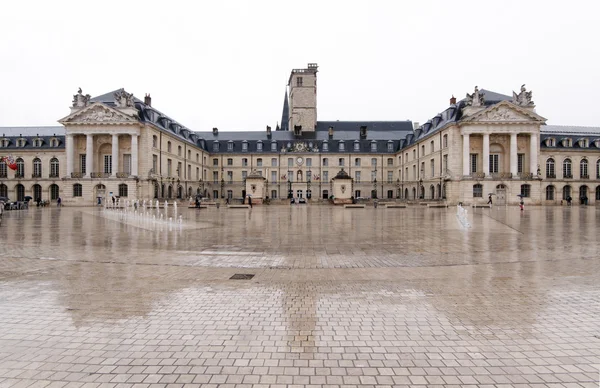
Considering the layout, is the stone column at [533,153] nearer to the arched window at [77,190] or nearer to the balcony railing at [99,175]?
the balcony railing at [99,175]

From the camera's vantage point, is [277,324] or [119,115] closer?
[277,324]

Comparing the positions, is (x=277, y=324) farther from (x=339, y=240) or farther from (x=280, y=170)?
(x=280, y=170)

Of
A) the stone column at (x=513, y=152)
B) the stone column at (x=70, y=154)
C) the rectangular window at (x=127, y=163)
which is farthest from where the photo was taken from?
the rectangular window at (x=127, y=163)

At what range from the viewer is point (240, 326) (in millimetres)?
4762

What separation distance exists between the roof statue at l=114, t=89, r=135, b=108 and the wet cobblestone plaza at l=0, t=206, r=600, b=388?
44216 mm

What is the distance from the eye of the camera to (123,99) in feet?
160

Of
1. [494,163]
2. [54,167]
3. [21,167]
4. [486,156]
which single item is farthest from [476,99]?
[21,167]

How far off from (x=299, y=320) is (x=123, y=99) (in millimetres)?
51742

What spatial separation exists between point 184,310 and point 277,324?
153cm

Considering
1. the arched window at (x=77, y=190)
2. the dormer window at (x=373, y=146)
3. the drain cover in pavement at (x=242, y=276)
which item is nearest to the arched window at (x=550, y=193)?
the dormer window at (x=373, y=146)

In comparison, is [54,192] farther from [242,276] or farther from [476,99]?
[476,99]

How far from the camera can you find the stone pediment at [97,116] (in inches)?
1905

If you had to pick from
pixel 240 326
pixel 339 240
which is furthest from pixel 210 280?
pixel 339 240

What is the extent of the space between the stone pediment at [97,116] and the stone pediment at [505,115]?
46.2 metres
